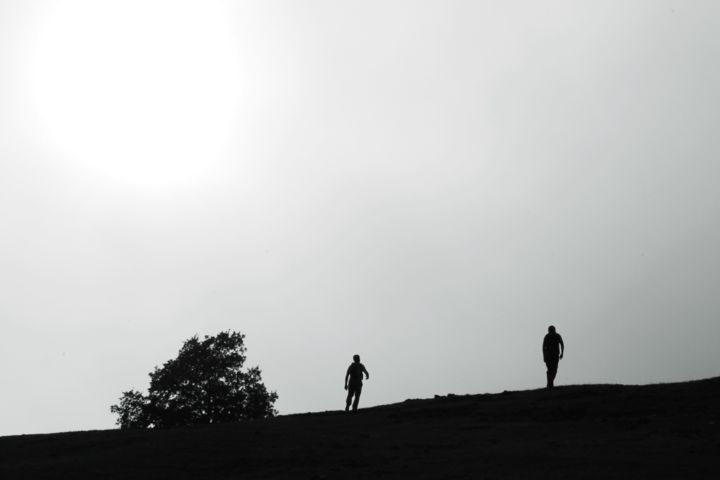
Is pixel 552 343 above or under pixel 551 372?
above

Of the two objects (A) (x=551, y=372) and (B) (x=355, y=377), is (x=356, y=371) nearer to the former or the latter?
(B) (x=355, y=377)

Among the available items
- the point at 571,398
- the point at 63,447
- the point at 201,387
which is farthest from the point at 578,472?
the point at 201,387

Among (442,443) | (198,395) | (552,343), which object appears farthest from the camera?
(198,395)

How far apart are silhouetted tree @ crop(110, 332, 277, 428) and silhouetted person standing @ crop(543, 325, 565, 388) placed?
29.2 metres

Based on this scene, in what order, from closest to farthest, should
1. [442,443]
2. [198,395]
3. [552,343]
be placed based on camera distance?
[442,443] → [552,343] → [198,395]

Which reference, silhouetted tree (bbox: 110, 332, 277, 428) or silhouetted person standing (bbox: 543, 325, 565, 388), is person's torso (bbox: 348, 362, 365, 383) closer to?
silhouetted person standing (bbox: 543, 325, 565, 388)

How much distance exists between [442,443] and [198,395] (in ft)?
123

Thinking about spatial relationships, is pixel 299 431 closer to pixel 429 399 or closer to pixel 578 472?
pixel 429 399

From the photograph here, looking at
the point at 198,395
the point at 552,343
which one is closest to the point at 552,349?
the point at 552,343

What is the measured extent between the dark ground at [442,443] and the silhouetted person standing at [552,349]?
1.11 metres

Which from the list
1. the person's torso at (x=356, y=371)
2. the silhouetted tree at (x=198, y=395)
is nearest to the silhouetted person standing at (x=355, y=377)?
the person's torso at (x=356, y=371)

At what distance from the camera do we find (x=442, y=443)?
2088cm

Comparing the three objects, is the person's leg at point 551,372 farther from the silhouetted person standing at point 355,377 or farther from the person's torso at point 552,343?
the silhouetted person standing at point 355,377

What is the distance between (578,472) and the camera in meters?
15.5
